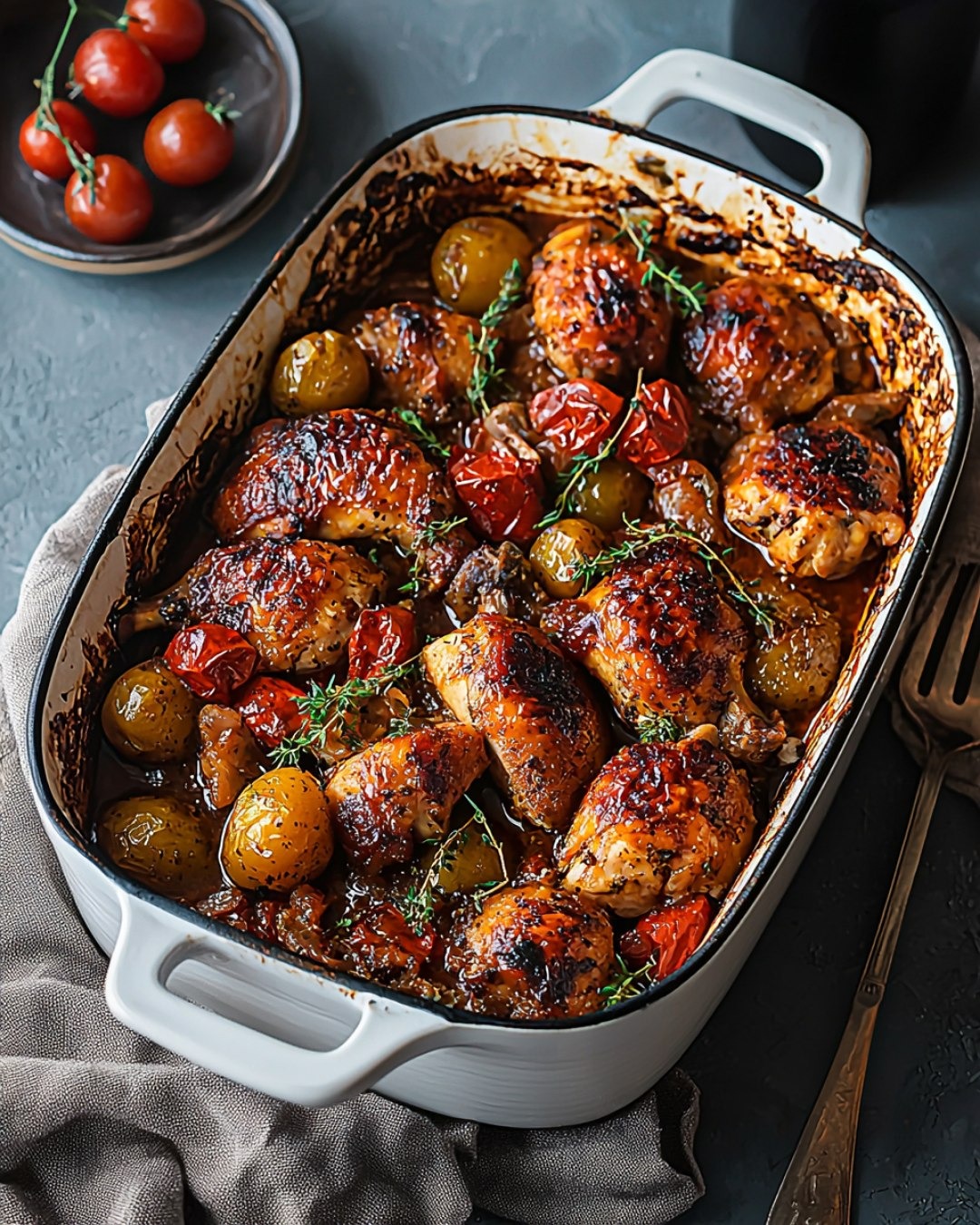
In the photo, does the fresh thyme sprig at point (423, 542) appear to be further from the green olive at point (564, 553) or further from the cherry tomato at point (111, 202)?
the cherry tomato at point (111, 202)

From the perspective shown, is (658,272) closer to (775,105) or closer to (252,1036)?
(775,105)

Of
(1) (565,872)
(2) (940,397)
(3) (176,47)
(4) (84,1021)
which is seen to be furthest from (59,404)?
(2) (940,397)

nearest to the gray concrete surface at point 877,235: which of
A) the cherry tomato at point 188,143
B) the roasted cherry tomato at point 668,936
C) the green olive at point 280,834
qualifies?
the cherry tomato at point 188,143

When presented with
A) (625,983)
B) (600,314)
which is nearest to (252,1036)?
(625,983)

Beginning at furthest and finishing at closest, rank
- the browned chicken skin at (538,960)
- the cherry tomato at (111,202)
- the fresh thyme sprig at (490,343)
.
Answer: the cherry tomato at (111,202)
the fresh thyme sprig at (490,343)
the browned chicken skin at (538,960)

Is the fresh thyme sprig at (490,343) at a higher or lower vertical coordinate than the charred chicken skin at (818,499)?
higher

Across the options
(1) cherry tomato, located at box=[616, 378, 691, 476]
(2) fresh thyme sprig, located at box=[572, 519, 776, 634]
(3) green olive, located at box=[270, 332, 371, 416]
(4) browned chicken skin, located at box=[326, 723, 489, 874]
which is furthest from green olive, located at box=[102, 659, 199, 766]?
(1) cherry tomato, located at box=[616, 378, 691, 476]

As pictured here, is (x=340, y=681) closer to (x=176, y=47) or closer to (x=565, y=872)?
(x=565, y=872)
